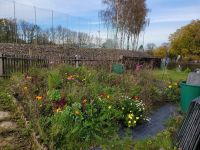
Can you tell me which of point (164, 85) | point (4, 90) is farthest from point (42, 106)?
point (164, 85)

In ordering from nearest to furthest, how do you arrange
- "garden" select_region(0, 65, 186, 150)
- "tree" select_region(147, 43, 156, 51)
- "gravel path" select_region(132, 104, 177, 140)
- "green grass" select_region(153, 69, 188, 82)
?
"garden" select_region(0, 65, 186, 150) < "gravel path" select_region(132, 104, 177, 140) < "green grass" select_region(153, 69, 188, 82) < "tree" select_region(147, 43, 156, 51)

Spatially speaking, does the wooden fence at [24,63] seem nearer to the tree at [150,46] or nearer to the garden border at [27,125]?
the garden border at [27,125]

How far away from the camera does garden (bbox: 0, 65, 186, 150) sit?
182 inches

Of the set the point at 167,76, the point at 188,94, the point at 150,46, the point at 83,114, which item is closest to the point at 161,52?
the point at 150,46

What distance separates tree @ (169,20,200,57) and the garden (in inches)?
884

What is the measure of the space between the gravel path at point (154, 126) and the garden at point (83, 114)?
0.45 ft

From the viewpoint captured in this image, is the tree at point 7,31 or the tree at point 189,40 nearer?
the tree at point 7,31

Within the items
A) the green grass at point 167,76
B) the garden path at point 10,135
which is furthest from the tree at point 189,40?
the garden path at point 10,135

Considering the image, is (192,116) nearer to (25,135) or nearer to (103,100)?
(103,100)

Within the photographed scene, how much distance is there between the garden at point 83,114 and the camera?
15.2 feet

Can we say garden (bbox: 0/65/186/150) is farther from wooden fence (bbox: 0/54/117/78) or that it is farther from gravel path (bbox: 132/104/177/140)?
wooden fence (bbox: 0/54/117/78)

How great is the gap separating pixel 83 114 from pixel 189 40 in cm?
2616

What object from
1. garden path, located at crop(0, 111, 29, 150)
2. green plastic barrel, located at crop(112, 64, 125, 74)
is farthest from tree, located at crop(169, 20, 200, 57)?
garden path, located at crop(0, 111, 29, 150)

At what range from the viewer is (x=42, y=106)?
564cm
